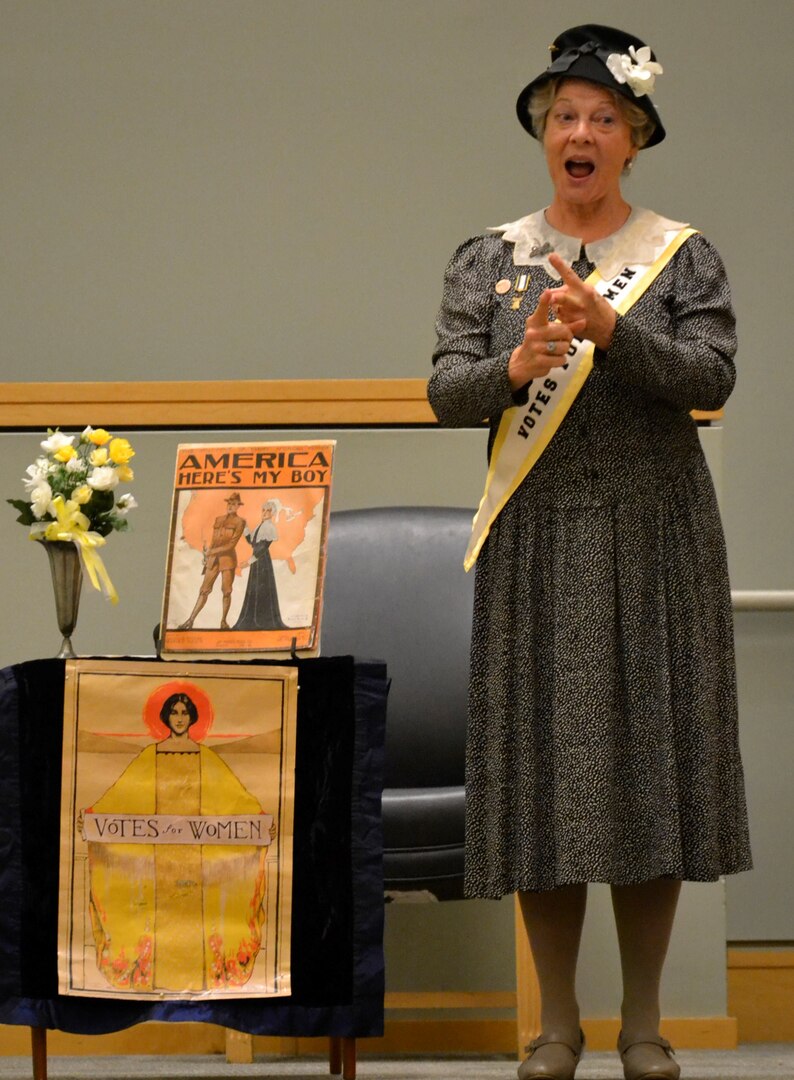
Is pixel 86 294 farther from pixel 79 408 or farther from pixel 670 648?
pixel 670 648

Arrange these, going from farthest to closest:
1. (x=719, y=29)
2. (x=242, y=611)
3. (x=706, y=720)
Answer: (x=719, y=29) < (x=242, y=611) < (x=706, y=720)

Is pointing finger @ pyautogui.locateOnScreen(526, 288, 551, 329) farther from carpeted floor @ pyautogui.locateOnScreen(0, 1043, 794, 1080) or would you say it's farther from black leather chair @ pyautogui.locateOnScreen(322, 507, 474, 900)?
carpeted floor @ pyautogui.locateOnScreen(0, 1043, 794, 1080)

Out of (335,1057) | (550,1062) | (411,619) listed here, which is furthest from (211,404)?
(550,1062)

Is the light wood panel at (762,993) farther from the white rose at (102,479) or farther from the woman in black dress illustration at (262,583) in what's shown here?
the white rose at (102,479)

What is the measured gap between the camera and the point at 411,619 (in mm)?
2791

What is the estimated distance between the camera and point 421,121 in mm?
3713

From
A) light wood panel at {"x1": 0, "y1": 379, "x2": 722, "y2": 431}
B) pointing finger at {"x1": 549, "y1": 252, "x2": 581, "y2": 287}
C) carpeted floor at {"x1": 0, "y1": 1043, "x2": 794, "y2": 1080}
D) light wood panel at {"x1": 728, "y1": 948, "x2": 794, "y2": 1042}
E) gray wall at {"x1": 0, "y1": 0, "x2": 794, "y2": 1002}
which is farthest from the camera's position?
gray wall at {"x1": 0, "y1": 0, "x2": 794, "y2": 1002}

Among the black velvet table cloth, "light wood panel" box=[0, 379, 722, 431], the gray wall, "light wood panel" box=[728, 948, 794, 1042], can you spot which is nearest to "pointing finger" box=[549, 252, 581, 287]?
the black velvet table cloth

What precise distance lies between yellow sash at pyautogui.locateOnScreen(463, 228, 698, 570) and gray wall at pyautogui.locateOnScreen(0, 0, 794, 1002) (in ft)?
5.22

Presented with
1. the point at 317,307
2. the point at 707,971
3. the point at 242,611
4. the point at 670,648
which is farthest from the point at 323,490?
the point at 317,307

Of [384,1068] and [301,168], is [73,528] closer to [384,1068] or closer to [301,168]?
[384,1068]

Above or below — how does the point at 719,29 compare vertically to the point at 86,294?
above

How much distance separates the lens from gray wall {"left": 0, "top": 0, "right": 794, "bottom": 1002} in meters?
3.66

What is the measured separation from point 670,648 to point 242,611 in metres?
0.59
